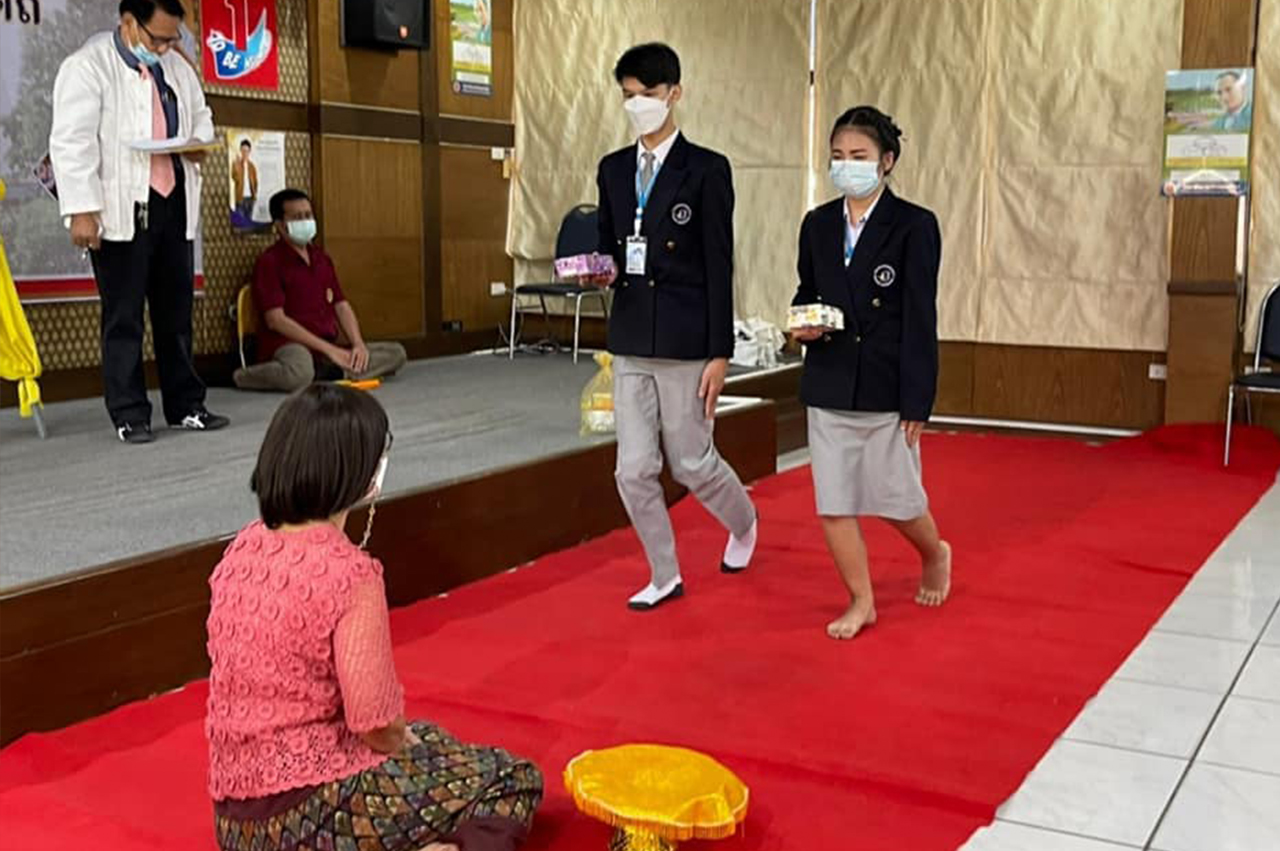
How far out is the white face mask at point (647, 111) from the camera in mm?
3668

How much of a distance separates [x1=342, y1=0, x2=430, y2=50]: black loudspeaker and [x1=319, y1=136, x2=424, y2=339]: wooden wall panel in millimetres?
505

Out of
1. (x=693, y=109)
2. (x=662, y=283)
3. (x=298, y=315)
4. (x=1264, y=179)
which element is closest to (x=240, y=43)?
(x=298, y=315)

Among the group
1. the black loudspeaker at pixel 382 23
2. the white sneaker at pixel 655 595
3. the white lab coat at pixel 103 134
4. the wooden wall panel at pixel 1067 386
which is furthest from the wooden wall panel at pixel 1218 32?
the white lab coat at pixel 103 134

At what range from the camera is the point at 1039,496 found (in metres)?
5.55

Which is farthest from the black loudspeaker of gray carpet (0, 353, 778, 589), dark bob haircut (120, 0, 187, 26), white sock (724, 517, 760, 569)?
white sock (724, 517, 760, 569)

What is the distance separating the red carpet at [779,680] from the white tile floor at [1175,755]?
7cm

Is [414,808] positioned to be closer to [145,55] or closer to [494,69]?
[145,55]

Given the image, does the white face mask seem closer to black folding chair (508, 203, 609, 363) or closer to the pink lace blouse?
the pink lace blouse

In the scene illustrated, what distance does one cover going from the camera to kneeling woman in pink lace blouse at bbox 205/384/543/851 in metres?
2.02

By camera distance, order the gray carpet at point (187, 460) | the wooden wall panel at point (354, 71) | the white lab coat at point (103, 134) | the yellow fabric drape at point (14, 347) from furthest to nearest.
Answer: the wooden wall panel at point (354, 71) → the yellow fabric drape at point (14, 347) → the white lab coat at point (103, 134) → the gray carpet at point (187, 460)

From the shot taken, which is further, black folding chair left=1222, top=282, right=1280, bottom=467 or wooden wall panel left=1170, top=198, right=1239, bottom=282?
wooden wall panel left=1170, top=198, right=1239, bottom=282

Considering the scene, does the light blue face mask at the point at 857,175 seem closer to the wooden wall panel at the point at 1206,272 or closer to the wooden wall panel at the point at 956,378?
the wooden wall panel at the point at 1206,272

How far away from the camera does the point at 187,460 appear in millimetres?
4391

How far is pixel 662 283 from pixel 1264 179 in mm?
4048
